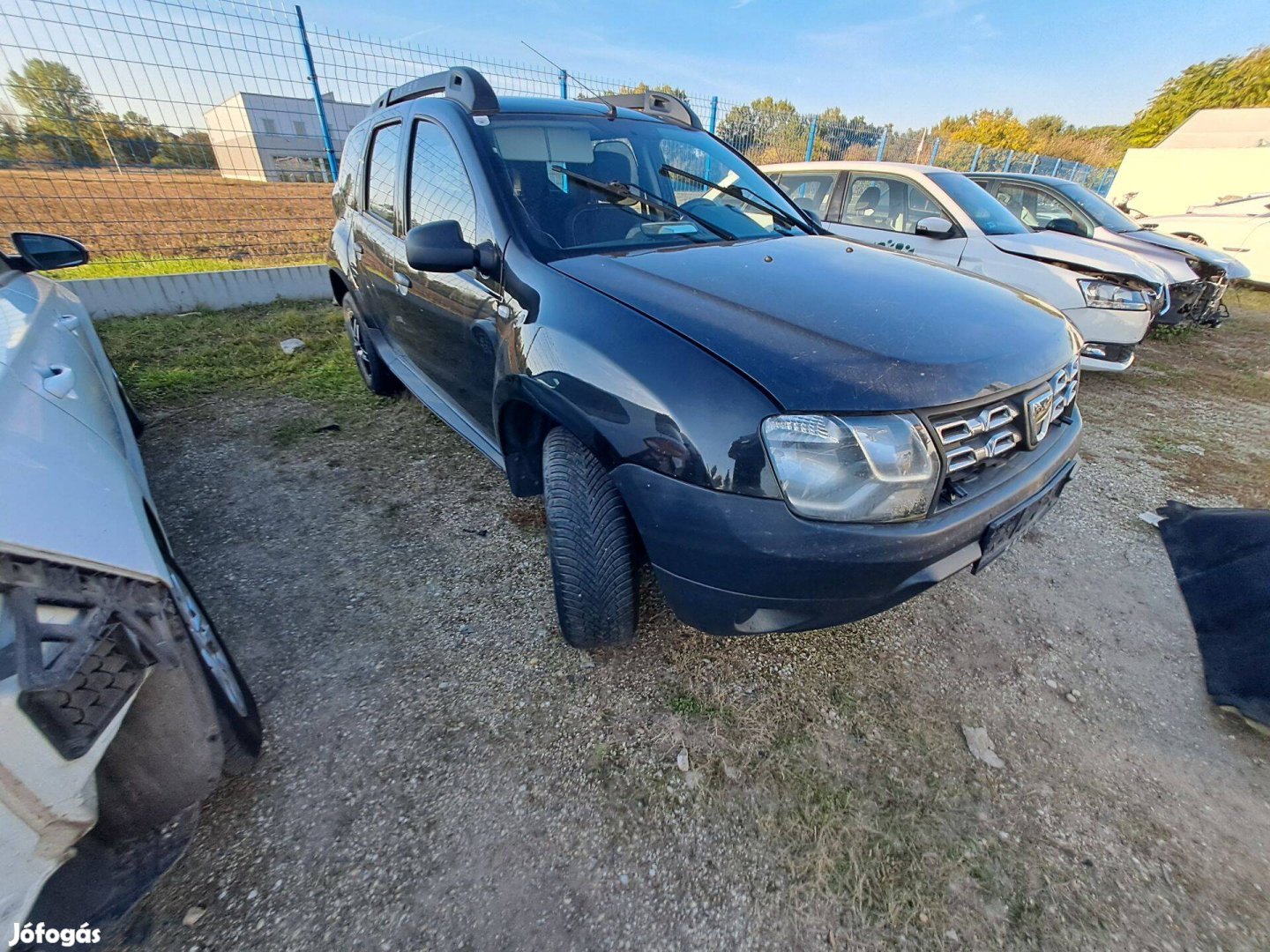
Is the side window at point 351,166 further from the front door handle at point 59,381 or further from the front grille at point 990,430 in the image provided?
the front grille at point 990,430

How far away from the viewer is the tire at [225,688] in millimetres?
1260

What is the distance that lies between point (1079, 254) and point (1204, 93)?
3418cm

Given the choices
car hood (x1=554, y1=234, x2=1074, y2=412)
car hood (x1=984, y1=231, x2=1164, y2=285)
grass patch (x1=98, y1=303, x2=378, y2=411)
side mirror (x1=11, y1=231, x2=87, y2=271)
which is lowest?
grass patch (x1=98, y1=303, x2=378, y2=411)

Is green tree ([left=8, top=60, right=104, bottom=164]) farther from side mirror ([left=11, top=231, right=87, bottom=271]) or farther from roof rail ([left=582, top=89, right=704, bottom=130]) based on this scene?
roof rail ([left=582, top=89, right=704, bottom=130])

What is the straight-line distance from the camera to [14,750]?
0.87m


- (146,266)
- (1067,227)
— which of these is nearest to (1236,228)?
(1067,227)

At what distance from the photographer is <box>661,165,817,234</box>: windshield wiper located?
2.57 m

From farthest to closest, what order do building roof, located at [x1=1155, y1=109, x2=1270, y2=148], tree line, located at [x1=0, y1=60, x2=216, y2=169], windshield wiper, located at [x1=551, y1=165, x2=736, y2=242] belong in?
building roof, located at [x1=1155, y1=109, x2=1270, y2=148]
tree line, located at [x1=0, y1=60, x2=216, y2=169]
windshield wiper, located at [x1=551, y1=165, x2=736, y2=242]

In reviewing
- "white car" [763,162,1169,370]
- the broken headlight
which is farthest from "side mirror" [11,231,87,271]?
"white car" [763,162,1169,370]

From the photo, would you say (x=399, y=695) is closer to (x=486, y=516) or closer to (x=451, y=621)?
(x=451, y=621)

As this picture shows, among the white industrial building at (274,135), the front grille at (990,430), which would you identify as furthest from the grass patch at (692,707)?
the white industrial building at (274,135)

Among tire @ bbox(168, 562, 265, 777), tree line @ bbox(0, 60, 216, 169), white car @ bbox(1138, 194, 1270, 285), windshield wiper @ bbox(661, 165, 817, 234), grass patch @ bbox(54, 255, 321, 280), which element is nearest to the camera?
tire @ bbox(168, 562, 265, 777)

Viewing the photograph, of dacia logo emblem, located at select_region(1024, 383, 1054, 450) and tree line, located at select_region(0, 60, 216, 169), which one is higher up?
tree line, located at select_region(0, 60, 216, 169)

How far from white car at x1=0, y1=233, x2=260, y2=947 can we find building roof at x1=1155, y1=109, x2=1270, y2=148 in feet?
70.1
